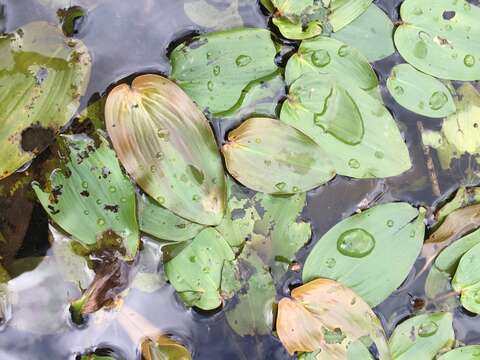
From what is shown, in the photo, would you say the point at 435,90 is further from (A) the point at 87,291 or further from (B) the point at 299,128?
(A) the point at 87,291

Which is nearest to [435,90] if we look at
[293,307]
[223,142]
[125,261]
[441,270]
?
[441,270]

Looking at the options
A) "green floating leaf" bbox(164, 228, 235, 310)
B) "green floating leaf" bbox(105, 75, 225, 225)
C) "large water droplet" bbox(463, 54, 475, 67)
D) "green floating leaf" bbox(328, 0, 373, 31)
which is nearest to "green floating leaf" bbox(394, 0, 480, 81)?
"large water droplet" bbox(463, 54, 475, 67)

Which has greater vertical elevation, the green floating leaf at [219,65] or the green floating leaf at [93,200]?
the green floating leaf at [219,65]

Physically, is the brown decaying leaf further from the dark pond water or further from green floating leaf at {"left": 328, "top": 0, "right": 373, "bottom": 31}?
green floating leaf at {"left": 328, "top": 0, "right": 373, "bottom": 31}

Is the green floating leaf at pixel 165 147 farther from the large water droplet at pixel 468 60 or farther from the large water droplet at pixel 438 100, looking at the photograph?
the large water droplet at pixel 468 60

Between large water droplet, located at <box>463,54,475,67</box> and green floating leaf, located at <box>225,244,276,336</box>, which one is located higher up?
large water droplet, located at <box>463,54,475,67</box>

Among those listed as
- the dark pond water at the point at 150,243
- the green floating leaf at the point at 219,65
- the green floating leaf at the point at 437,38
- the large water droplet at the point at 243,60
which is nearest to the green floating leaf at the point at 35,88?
the dark pond water at the point at 150,243
